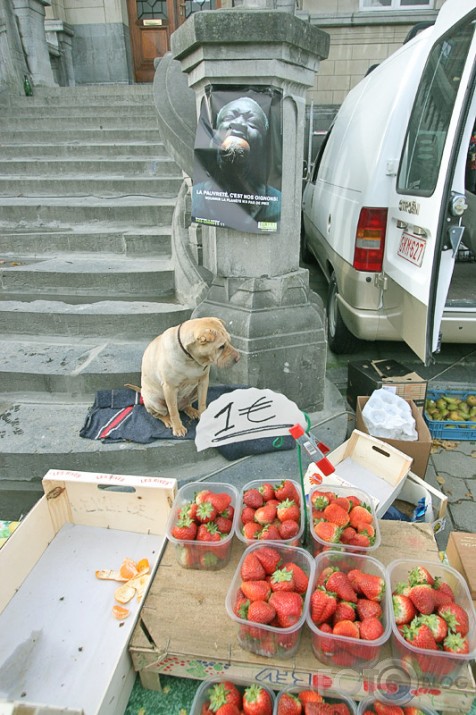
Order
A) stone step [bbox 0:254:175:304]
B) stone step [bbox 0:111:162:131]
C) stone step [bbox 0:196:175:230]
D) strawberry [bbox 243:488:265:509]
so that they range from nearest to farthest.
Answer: strawberry [bbox 243:488:265:509] < stone step [bbox 0:254:175:304] < stone step [bbox 0:196:175:230] < stone step [bbox 0:111:162:131]

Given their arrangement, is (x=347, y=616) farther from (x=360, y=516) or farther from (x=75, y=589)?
(x=75, y=589)

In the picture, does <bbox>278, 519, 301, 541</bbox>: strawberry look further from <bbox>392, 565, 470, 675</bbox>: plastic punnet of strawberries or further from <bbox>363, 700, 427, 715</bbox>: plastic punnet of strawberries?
<bbox>363, 700, 427, 715</bbox>: plastic punnet of strawberries

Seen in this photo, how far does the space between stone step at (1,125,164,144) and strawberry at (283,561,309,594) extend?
6569 millimetres

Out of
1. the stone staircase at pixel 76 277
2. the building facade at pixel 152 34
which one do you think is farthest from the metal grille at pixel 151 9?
the stone staircase at pixel 76 277

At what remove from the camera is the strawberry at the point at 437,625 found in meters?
1.41

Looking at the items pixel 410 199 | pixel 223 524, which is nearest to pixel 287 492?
pixel 223 524

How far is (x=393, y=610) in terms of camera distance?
4.91ft

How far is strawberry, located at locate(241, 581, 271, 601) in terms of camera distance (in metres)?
1.52

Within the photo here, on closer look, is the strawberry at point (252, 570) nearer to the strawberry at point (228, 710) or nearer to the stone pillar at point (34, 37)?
the strawberry at point (228, 710)

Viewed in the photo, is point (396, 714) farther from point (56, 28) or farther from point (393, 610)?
point (56, 28)

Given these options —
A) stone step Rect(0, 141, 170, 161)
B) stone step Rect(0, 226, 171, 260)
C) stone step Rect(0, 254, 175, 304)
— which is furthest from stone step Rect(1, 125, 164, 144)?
stone step Rect(0, 254, 175, 304)

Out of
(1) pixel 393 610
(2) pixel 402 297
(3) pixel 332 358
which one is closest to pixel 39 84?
(3) pixel 332 358

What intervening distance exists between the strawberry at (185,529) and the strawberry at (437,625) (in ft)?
2.83

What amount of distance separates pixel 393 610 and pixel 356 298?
2.68 m
